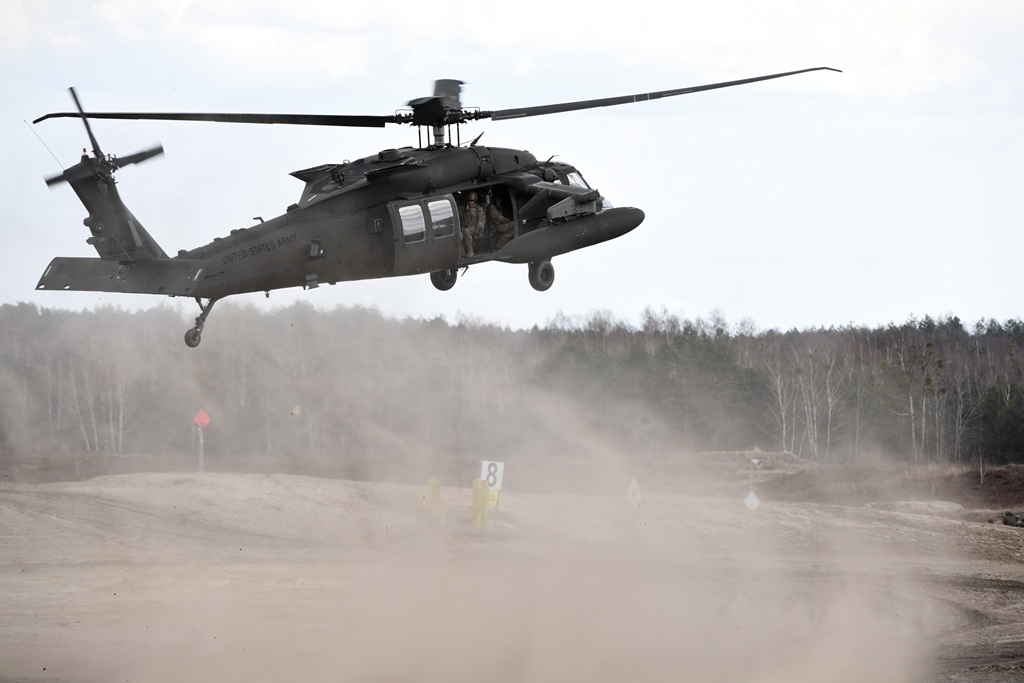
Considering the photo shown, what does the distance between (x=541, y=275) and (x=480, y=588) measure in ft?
48.2

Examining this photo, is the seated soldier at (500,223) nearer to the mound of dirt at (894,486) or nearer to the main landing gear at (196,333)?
the main landing gear at (196,333)

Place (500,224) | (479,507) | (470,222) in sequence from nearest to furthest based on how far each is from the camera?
(470,222) < (500,224) < (479,507)

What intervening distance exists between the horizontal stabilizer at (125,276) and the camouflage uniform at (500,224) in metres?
5.37

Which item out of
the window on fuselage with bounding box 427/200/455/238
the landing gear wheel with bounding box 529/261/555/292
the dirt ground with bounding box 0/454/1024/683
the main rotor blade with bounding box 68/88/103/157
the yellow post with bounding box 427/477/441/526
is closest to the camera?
the main rotor blade with bounding box 68/88/103/157

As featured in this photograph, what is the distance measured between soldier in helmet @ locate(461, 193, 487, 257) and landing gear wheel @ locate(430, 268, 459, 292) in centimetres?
57

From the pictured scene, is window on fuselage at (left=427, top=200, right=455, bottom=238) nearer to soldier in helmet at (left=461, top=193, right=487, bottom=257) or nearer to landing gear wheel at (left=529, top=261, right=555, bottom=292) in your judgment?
soldier in helmet at (left=461, top=193, right=487, bottom=257)

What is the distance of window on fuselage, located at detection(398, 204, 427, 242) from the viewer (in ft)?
56.3

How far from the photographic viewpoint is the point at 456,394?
5541cm

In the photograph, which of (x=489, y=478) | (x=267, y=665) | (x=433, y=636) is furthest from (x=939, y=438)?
(x=267, y=665)

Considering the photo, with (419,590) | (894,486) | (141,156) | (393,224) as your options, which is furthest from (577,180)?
(894,486)

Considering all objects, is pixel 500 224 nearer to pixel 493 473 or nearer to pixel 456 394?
pixel 493 473

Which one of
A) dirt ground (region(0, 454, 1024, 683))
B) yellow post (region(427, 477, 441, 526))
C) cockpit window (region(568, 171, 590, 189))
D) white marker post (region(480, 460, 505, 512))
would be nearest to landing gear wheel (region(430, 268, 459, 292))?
cockpit window (region(568, 171, 590, 189))

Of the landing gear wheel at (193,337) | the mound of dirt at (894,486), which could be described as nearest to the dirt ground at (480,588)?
the mound of dirt at (894,486)

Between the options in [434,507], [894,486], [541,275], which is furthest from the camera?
[894,486]
